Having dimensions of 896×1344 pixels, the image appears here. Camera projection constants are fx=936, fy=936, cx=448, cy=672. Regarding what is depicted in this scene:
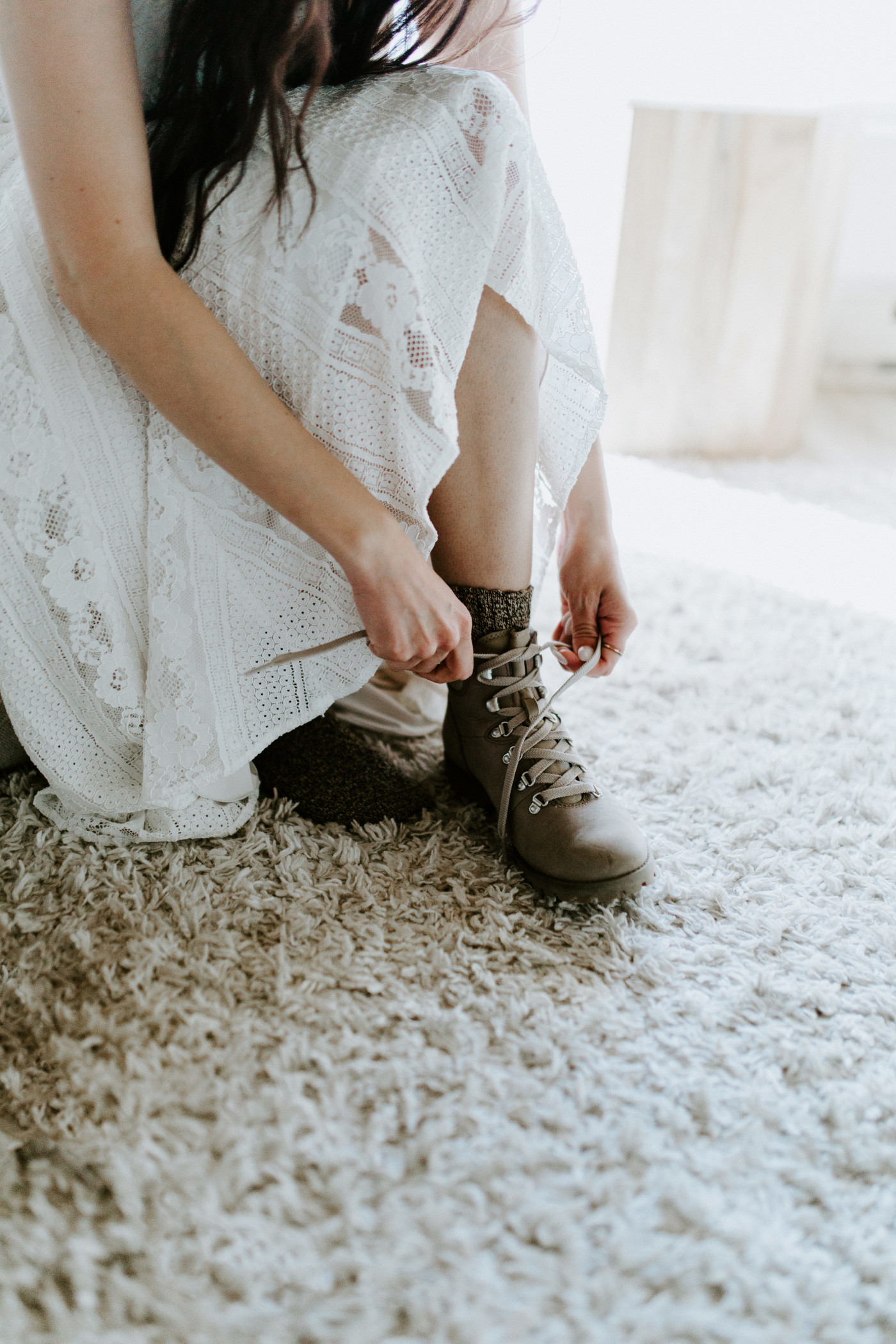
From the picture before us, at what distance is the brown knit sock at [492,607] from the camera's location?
68 centimetres

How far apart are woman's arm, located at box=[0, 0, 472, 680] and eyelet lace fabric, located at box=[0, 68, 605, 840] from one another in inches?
1.9

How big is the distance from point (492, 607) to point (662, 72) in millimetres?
1399

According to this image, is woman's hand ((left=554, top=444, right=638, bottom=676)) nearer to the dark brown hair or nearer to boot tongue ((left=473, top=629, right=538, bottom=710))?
boot tongue ((left=473, top=629, right=538, bottom=710))

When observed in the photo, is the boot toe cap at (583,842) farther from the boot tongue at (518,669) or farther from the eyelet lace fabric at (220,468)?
the eyelet lace fabric at (220,468)

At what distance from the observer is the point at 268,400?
0.54m

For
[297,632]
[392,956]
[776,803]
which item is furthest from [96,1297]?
[776,803]

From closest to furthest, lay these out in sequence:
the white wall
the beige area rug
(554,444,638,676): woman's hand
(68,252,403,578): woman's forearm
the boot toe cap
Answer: the beige area rug → (68,252,403,578): woman's forearm → the boot toe cap → (554,444,638,676): woman's hand → the white wall

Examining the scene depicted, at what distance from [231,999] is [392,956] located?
0.33ft

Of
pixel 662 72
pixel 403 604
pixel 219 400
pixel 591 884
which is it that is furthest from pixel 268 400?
pixel 662 72

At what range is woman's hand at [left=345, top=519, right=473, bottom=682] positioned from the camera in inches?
21.9

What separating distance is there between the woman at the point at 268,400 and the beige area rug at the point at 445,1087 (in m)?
0.06

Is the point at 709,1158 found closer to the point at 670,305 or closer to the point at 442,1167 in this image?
the point at 442,1167

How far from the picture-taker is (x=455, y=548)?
0.67 metres

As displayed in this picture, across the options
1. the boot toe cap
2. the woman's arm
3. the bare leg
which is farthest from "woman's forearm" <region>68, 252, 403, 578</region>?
the boot toe cap
